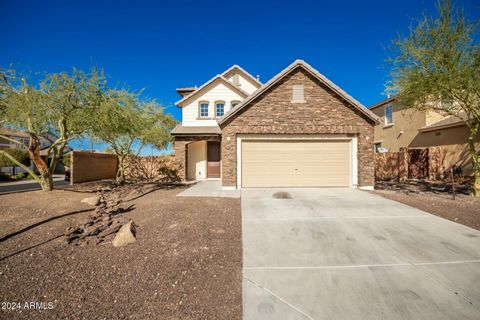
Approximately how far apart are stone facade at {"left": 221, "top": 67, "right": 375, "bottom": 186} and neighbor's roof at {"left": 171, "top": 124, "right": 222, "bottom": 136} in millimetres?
3798

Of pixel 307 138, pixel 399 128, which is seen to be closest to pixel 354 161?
pixel 307 138

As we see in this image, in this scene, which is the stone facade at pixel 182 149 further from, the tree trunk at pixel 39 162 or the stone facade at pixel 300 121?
the tree trunk at pixel 39 162

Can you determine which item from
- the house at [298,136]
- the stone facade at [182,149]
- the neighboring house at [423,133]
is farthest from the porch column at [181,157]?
the neighboring house at [423,133]

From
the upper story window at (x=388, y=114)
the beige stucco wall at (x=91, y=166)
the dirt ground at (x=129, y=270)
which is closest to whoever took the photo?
the dirt ground at (x=129, y=270)

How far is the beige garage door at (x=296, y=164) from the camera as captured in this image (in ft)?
36.3

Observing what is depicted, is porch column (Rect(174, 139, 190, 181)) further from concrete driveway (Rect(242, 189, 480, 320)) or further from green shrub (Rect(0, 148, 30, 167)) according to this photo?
green shrub (Rect(0, 148, 30, 167))

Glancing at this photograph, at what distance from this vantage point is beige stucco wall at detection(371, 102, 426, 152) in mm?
17725

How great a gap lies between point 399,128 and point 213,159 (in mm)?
17616

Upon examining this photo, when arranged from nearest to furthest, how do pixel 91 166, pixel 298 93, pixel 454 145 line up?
pixel 298 93
pixel 454 145
pixel 91 166

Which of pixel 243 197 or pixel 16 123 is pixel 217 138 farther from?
pixel 16 123

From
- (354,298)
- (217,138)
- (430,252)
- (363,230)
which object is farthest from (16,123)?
(430,252)

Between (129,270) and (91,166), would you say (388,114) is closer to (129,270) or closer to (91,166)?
(129,270)

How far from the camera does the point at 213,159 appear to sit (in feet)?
52.5

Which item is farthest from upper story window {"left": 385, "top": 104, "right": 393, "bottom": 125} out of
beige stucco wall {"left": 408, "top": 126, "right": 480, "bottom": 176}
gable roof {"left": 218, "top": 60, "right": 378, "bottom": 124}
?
gable roof {"left": 218, "top": 60, "right": 378, "bottom": 124}
